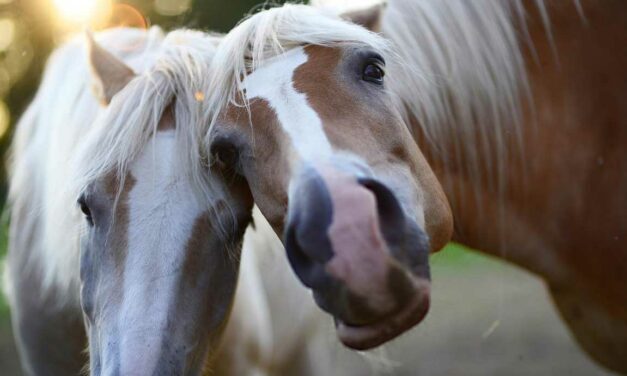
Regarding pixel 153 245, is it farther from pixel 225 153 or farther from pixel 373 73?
pixel 373 73

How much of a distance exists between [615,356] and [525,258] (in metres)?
0.46

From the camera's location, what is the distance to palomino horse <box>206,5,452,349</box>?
→ 4.80 ft

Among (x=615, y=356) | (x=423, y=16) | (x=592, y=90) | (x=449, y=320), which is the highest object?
(x=423, y=16)

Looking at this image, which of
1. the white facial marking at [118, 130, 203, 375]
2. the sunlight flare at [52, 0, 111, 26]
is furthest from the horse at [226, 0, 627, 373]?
the sunlight flare at [52, 0, 111, 26]

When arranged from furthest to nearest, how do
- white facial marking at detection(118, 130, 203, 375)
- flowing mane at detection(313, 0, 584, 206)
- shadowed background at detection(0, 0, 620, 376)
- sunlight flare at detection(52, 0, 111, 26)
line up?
shadowed background at detection(0, 0, 620, 376)
sunlight flare at detection(52, 0, 111, 26)
flowing mane at detection(313, 0, 584, 206)
white facial marking at detection(118, 130, 203, 375)

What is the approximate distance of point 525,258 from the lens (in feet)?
8.52

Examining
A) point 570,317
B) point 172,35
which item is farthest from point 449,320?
point 172,35

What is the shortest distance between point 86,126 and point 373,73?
3.17 feet

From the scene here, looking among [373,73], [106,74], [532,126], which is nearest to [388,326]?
[373,73]

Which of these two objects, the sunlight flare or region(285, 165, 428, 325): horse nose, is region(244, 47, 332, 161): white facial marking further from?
the sunlight flare

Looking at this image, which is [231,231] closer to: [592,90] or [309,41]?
[309,41]

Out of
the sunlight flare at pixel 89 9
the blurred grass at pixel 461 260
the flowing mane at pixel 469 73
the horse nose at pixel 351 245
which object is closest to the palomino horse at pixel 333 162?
the horse nose at pixel 351 245

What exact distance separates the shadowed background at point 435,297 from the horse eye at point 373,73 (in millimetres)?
1227

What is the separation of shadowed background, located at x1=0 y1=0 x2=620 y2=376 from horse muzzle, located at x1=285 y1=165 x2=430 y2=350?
4.34 ft
